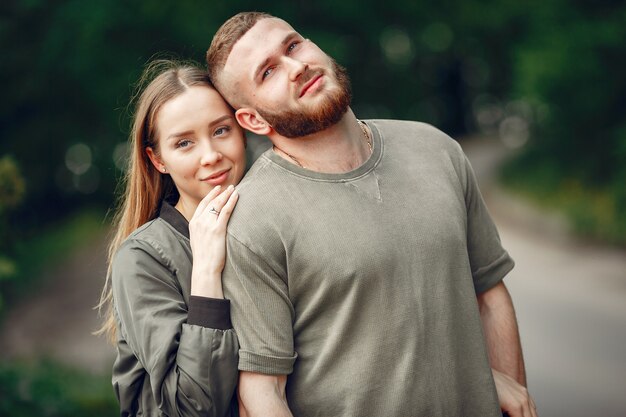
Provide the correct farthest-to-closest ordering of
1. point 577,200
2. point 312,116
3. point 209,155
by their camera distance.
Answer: point 577,200
point 209,155
point 312,116

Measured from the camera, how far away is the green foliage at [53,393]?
5016 mm

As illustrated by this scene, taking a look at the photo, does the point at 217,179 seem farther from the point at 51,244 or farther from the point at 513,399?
the point at 51,244

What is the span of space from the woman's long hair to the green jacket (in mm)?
188

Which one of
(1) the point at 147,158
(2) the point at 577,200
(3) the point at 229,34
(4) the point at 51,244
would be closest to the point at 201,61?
(4) the point at 51,244

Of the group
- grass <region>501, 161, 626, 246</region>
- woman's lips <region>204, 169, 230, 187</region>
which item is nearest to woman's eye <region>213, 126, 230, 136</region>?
woman's lips <region>204, 169, 230, 187</region>

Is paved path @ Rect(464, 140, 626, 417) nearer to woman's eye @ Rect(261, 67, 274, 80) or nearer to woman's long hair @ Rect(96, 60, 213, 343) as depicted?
woman's long hair @ Rect(96, 60, 213, 343)

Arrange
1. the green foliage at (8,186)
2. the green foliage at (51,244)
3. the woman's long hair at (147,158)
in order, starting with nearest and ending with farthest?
the woman's long hair at (147,158), the green foliage at (8,186), the green foliage at (51,244)

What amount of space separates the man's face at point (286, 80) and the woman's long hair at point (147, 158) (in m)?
0.26

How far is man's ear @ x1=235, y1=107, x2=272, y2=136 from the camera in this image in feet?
8.69

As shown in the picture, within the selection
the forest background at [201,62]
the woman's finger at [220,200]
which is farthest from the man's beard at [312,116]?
the forest background at [201,62]

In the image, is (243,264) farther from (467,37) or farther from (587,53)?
(467,37)

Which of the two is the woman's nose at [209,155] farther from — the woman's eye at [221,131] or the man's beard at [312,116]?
the man's beard at [312,116]

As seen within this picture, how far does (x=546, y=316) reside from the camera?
7121mm

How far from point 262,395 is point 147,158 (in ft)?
3.48
